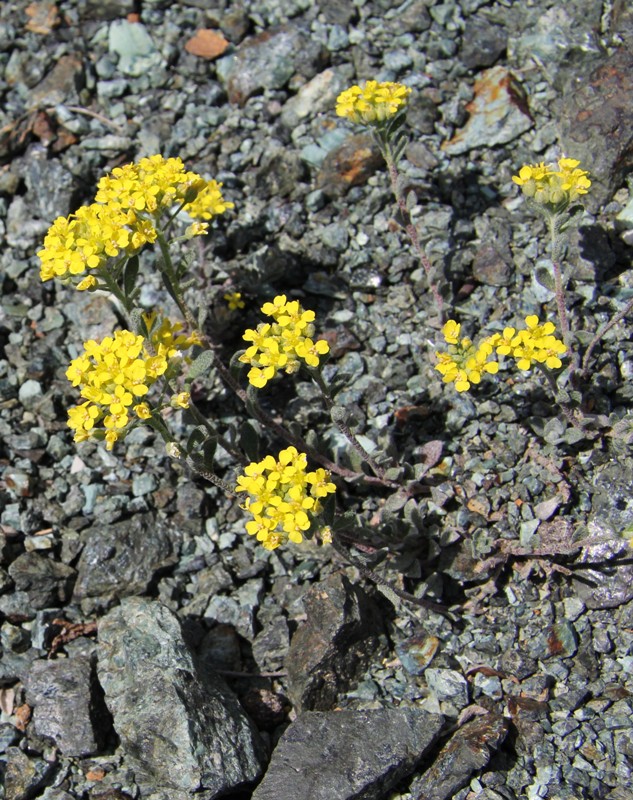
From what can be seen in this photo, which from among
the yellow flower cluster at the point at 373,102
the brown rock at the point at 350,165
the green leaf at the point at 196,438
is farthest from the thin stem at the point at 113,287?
the brown rock at the point at 350,165

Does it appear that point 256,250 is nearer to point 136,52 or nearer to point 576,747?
point 136,52

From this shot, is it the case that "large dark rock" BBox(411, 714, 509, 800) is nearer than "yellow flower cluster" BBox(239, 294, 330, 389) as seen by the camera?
Yes

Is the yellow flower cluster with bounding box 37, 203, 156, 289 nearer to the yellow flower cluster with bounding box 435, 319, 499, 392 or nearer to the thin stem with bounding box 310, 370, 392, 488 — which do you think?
the thin stem with bounding box 310, 370, 392, 488

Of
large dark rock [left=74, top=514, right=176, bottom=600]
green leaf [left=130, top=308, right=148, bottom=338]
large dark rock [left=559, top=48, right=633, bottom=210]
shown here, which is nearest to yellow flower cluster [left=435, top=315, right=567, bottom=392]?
green leaf [left=130, top=308, right=148, bottom=338]

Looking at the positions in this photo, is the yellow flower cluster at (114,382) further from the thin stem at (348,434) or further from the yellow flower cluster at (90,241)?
the thin stem at (348,434)

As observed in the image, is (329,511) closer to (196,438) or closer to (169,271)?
(196,438)

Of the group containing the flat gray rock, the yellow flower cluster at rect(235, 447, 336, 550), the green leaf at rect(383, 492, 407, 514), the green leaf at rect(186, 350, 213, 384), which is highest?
the green leaf at rect(186, 350, 213, 384)

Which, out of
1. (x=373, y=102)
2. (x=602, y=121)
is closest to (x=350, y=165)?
(x=373, y=102)

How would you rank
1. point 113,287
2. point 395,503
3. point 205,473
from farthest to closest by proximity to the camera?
point 395,503 < point 113,287 < point 205,473
